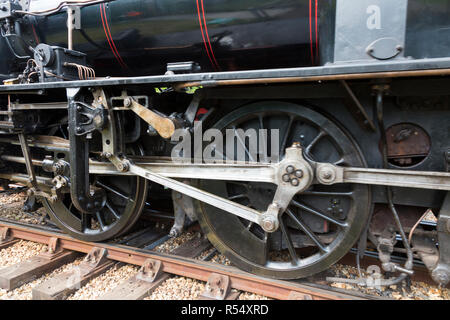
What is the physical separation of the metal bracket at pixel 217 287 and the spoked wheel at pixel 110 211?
3.17ft

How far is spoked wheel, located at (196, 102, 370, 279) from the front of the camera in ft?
6.73

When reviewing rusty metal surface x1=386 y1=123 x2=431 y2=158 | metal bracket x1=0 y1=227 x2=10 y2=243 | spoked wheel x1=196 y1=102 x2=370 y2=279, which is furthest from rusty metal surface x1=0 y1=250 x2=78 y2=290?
rusty metal surface x1=386 y1=123 x2=431 y2=158

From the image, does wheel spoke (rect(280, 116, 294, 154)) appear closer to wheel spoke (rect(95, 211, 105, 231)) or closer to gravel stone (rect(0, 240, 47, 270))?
wheel spoke (rect(95, 211, 105, 231))

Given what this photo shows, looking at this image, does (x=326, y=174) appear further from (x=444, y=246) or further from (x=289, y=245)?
(x=444, y=246)

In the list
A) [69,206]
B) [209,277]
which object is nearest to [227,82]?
[209,277]

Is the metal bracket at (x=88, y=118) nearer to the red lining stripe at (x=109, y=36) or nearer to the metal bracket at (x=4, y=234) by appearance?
the red lining stripe at (x=109, y=36)

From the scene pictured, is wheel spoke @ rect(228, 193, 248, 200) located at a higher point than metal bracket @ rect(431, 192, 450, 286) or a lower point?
higher

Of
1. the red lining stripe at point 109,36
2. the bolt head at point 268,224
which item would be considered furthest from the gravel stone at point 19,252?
the bolt head at point 268,224

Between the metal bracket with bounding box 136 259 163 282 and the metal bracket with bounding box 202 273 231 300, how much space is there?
1.45 feet

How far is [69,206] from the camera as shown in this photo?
3242 millimetres

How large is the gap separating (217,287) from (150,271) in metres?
0.59

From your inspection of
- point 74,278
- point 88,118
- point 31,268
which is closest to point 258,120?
point 88,118

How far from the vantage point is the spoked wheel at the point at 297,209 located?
6.73 feet

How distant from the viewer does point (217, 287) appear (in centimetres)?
223
